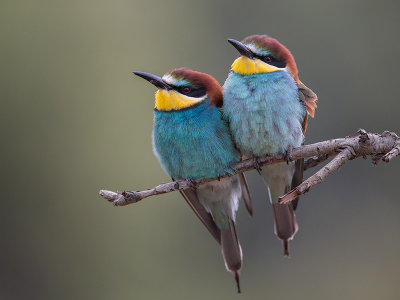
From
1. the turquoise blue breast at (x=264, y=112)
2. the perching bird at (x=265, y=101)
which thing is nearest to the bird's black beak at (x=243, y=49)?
the perching bird at (x=265, y=101)

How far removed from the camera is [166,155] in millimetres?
3547

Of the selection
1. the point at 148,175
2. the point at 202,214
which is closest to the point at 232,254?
the point at 202,214

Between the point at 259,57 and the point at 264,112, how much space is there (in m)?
0.33

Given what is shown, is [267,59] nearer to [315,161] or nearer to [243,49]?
[243,49]

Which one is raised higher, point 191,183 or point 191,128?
point 191,128

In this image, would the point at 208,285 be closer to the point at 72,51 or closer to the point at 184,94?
the point at 72,51

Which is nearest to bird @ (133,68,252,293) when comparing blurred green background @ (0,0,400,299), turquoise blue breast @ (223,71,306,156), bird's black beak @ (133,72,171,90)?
bird's black beak @ (133,72,171,90)

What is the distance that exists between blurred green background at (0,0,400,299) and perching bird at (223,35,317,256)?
4.09m

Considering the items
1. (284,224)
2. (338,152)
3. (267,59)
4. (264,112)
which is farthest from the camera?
(284,224)

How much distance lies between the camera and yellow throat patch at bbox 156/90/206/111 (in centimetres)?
346

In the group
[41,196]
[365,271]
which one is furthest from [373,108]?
[41,196]

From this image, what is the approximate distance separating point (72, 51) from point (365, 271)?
4970mm

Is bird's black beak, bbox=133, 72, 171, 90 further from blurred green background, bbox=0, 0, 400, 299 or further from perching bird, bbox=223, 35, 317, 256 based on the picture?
blurred green background, bbox=0, 0, 400, 299

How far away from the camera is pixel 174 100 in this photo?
346cm
